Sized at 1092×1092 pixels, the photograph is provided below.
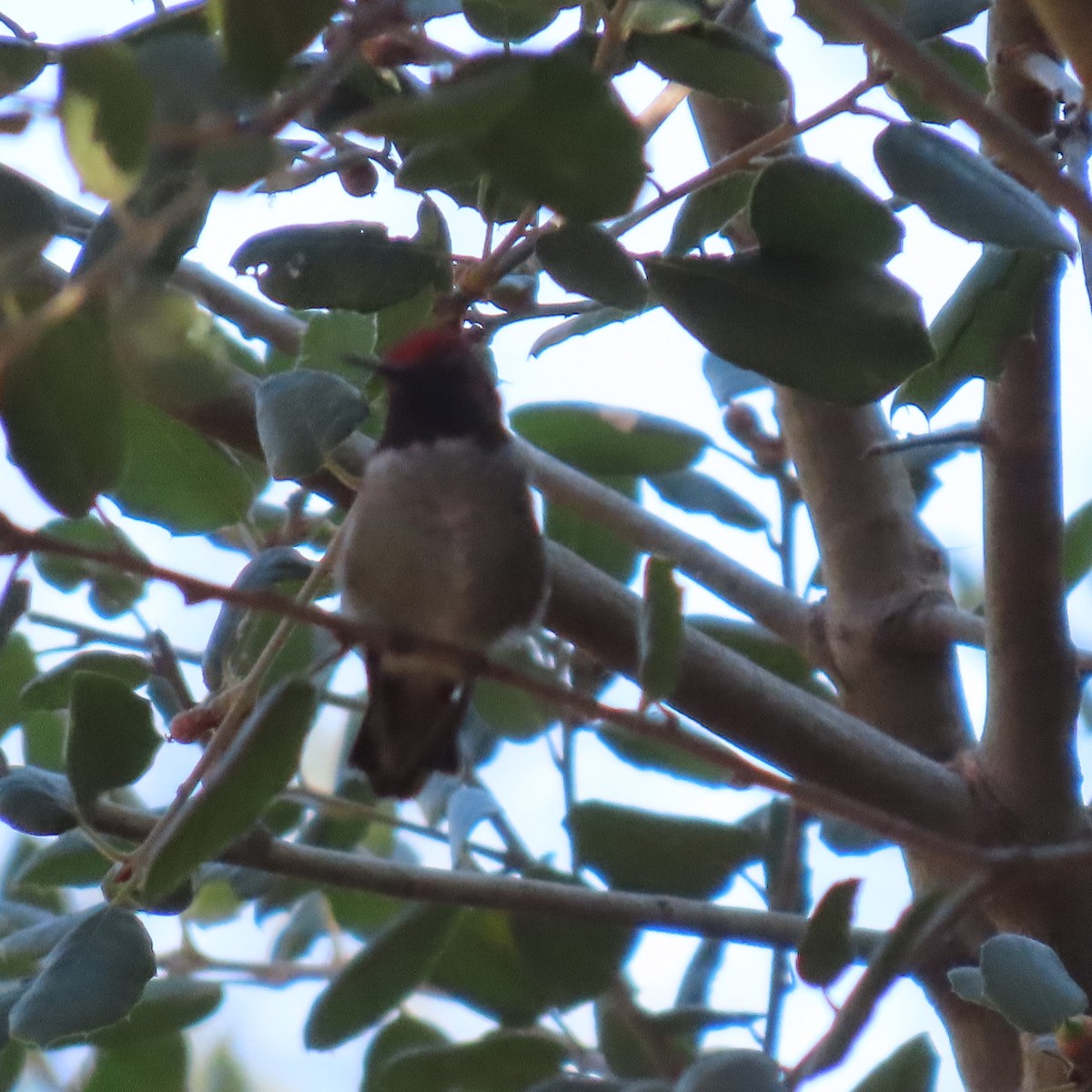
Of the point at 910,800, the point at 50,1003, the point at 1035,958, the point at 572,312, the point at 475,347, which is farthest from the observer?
the point at 475,347

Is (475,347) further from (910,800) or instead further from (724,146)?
(910,800)

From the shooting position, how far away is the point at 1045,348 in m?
1.76

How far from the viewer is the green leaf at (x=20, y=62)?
1485 millimetres

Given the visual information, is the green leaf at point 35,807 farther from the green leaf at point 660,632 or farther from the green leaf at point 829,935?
the green leaf at point 829,935

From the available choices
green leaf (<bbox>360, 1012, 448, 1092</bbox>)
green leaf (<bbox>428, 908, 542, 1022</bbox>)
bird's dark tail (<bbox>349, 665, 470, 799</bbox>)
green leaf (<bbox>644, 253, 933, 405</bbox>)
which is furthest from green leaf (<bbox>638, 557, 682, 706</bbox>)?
green leaf (<bbox>360, 1012, 448, 1092</bbox>)

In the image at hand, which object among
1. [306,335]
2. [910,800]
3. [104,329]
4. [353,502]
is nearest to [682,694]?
[910,800]

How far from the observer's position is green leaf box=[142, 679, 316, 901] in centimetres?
148

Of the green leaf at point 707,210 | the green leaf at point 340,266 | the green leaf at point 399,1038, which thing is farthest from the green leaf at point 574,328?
the green leaf at point 399,1038

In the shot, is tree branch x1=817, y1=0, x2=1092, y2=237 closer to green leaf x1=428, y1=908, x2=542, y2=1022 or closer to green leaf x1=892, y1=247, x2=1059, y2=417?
green leaf x1=892, y1=247, x2=1059, y2=417

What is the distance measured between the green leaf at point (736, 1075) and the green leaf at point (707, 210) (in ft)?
3.05

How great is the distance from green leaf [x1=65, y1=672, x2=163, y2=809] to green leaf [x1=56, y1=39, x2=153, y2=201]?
2.28 ft

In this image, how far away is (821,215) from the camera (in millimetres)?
1525

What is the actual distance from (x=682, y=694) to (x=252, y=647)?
681 mm

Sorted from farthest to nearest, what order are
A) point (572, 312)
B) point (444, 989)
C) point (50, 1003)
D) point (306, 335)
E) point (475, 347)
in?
point (444, 989) < point (475, 347) < point (306, 335) < point (572, 312) < point (50, 1003)
